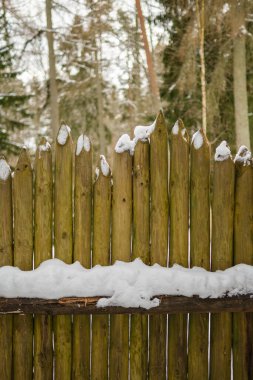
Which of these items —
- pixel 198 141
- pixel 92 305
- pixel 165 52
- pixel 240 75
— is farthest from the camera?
pixel 165 52

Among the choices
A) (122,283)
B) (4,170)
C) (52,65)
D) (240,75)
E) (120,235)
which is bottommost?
(122,283)

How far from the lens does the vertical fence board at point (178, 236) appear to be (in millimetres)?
2447

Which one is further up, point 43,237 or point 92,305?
point 43,237

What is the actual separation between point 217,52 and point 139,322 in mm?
11040

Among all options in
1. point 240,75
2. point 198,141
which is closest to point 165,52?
point 240,75

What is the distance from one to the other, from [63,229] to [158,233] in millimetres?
658

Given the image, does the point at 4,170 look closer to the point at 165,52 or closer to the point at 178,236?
the point at 178,236

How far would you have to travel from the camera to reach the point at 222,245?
246cm

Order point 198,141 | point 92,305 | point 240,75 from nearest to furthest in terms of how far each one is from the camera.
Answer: point 92,305 < point 198,141 < point 240,75

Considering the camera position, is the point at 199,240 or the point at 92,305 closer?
the point at 92,305

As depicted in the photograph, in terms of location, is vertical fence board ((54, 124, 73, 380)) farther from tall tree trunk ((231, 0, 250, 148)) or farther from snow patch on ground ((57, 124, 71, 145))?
tall tree trunk ((231, 0, 250, 148))

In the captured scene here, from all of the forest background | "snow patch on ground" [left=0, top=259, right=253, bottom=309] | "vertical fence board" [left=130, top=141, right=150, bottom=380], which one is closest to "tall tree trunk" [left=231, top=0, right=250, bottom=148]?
the forest background

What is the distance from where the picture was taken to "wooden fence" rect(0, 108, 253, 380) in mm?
2451

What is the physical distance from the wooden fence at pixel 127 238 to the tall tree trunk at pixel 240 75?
7905 mm
